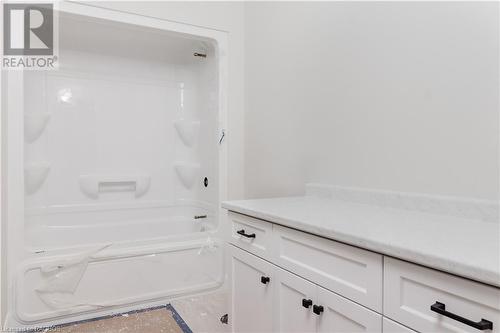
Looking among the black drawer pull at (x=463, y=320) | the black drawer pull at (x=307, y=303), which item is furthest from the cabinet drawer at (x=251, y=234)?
the black drawer pull at (x=463, y=320)

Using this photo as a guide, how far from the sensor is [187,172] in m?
3.49

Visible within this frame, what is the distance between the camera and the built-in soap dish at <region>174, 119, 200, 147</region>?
353 cm

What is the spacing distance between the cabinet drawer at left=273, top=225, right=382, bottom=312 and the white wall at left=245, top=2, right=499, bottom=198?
583mm

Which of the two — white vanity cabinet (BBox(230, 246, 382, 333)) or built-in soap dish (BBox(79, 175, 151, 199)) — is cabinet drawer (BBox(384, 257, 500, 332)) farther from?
built-in soap dish (BBox(79, 175, 151, 199))

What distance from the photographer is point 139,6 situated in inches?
94.4

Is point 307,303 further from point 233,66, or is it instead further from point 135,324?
point 233,66

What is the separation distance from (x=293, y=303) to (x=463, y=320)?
2.03ft

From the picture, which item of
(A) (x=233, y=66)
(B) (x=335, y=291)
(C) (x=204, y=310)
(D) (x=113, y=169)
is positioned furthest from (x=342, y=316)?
(D) (x=113, y=169)

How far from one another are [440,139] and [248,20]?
6.17 ft

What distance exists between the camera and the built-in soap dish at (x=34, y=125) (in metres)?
2.91

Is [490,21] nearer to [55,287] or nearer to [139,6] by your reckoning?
[139,6]

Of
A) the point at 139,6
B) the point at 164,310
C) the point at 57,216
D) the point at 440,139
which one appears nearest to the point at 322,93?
the point at 440,139

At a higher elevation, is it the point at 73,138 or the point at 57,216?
the point at 73,138

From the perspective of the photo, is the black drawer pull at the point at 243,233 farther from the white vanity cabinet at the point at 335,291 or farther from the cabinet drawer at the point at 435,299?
the cabinet drawer at the point at 435,299
